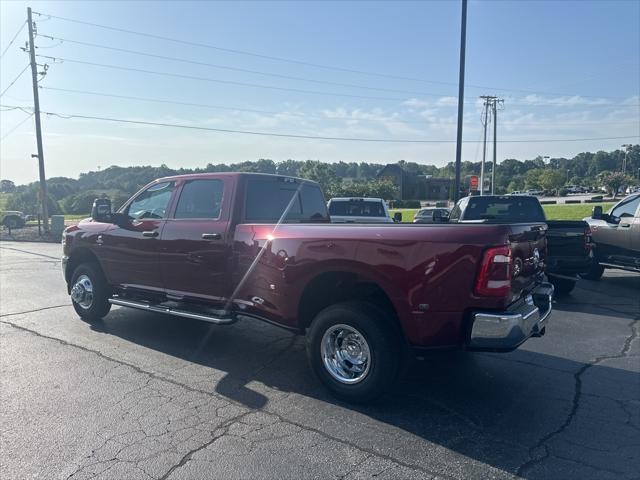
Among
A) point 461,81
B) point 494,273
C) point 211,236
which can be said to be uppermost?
point 461,81

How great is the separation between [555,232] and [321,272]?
223 inches

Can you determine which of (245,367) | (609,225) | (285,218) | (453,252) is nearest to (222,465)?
(245,367)

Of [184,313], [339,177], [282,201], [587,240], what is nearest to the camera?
[184,313]

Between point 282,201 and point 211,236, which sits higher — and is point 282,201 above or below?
above

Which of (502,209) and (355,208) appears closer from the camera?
(502,209)

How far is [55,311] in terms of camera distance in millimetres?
7574

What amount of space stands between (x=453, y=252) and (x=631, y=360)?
3334 mm

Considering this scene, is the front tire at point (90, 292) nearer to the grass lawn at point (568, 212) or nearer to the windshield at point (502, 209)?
the windshield at point (502, 209)

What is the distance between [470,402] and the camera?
4176 mm

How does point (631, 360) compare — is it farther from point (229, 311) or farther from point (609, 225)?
point (609, 225)

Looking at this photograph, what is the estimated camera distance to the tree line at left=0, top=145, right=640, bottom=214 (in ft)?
112

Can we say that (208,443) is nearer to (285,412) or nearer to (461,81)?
(285,412)

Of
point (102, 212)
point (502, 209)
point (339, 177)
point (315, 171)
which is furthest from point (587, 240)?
point (339, 177)

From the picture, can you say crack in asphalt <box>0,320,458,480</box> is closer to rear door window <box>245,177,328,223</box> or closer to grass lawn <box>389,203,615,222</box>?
rear door window <box>245,177,328,223</box>
